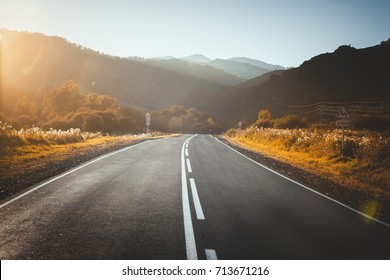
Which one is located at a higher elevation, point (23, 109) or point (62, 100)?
point (62, 100)

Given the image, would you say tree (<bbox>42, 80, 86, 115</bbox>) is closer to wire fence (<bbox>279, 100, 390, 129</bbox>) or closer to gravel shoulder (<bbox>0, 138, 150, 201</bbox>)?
wire fence (<bbox>279, 100, 390, 129</bbox>)

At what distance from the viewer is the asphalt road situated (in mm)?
4151

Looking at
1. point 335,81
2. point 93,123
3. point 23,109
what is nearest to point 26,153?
point 93,123

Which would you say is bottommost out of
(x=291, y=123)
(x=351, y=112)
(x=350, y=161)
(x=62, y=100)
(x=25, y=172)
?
(x=25, y=172)

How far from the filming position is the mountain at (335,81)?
286ft

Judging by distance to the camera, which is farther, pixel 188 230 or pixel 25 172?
pixel 25 172

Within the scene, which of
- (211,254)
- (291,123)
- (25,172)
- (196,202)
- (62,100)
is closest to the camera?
(211,254)

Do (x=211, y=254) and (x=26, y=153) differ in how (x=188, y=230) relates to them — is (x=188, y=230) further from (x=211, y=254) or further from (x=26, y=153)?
(x=26, y=153)

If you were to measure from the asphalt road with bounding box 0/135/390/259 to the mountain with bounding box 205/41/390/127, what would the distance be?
8861cm

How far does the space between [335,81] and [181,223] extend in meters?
103

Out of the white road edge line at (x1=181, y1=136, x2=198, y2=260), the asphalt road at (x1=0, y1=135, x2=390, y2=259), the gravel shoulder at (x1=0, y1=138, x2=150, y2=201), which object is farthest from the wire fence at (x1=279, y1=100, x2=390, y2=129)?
the gravel shoulder at (x1=0, y1=138, x2=150, y2=201)

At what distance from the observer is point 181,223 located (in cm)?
530

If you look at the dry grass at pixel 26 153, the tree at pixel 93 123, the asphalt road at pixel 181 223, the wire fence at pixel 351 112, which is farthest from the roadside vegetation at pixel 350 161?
the tree at pixel 93 123

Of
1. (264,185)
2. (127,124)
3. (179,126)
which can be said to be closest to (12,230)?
(264,185)
